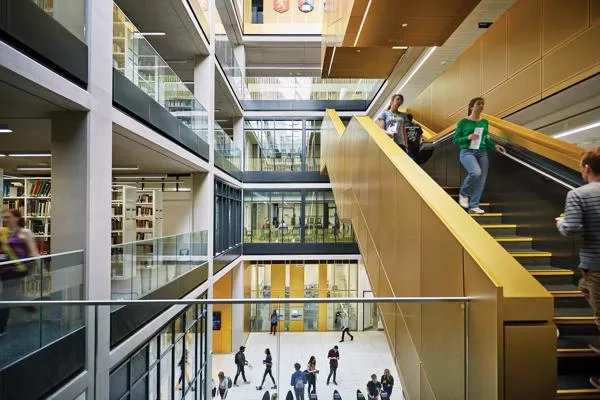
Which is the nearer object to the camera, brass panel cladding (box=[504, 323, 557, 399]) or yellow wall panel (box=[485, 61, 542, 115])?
brass panel cladding (box=[504, 323, 557, 399])

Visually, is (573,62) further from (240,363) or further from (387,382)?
(240,363)

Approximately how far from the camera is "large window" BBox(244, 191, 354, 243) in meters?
20.5

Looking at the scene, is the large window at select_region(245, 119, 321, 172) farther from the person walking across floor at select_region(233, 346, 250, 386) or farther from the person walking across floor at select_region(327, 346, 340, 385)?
the person walking across floor at select_region(327, 346, 340, 385)

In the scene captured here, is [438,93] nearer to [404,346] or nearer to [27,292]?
[404,346]

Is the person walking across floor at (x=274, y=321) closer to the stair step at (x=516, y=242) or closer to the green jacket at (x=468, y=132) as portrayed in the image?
the stair step at (x=516, y=242)

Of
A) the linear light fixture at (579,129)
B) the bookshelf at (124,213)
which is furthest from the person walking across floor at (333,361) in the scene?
the bookshelf at (124,213)

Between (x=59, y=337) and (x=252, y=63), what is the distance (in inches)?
852

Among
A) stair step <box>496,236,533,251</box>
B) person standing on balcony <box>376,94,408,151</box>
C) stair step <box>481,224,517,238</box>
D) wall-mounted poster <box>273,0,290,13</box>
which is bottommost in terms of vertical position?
stair step <box>496,236,533,251</box>

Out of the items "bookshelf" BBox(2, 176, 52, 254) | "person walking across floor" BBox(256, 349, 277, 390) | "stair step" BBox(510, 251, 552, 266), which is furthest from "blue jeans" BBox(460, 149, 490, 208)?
"bookshelf" BBox(2, 176, 52, 254)

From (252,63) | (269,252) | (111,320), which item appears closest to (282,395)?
(111,320)

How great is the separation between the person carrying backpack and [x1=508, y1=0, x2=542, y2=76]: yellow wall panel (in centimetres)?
615

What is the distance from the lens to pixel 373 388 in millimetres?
3277

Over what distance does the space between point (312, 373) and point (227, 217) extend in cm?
1410

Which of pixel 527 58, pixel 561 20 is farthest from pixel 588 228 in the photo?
pixel 527 58
